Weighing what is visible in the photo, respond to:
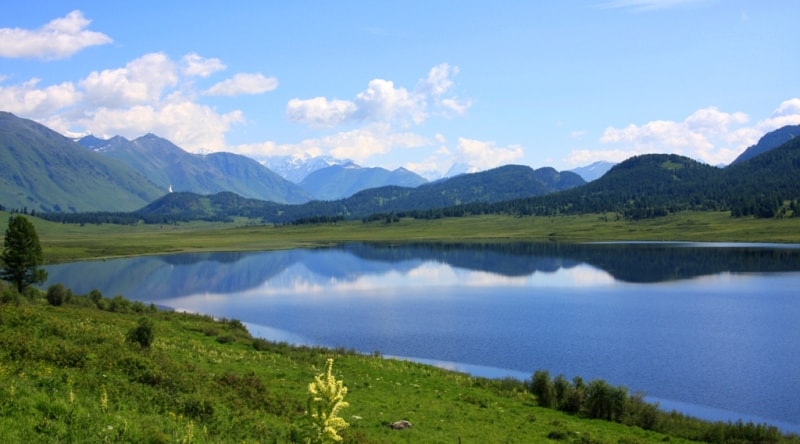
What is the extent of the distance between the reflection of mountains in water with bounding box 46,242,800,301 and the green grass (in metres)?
62.7

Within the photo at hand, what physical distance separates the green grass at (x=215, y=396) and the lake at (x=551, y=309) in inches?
434

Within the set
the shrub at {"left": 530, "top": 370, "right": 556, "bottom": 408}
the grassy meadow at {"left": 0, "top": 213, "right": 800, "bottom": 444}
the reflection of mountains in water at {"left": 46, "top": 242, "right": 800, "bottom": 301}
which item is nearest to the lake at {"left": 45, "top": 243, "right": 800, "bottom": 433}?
the reflection of mountains in water at {"left": 46, "top": 242, "right": 800, "bottom": 301}

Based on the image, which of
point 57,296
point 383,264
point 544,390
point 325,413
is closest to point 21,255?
point 57,296

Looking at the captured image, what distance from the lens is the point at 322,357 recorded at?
40.2 meters

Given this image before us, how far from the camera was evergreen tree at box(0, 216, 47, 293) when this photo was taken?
6072 centimetres

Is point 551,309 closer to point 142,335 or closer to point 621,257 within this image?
point 142,335

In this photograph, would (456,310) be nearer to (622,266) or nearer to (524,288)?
(524,288)

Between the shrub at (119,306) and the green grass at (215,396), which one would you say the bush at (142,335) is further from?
the shrub at (119,306)

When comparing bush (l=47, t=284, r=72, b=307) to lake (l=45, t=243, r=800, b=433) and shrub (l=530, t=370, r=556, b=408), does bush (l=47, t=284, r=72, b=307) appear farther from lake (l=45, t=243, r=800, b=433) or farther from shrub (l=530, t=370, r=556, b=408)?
shrub (l=530, t=370, r=556, b=408)

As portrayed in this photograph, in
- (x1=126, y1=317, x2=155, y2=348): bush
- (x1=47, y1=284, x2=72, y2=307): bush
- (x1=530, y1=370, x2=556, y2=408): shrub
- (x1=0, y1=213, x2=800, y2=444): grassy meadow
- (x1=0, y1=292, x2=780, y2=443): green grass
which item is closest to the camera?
(x1=0, y1=292, x2=780, y2=443): green grass

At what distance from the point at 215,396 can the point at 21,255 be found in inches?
2005

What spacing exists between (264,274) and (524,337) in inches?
3185

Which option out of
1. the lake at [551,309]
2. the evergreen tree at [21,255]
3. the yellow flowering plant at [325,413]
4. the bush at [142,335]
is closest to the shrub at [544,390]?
the lake at [551,309]

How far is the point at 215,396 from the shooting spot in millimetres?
21922
